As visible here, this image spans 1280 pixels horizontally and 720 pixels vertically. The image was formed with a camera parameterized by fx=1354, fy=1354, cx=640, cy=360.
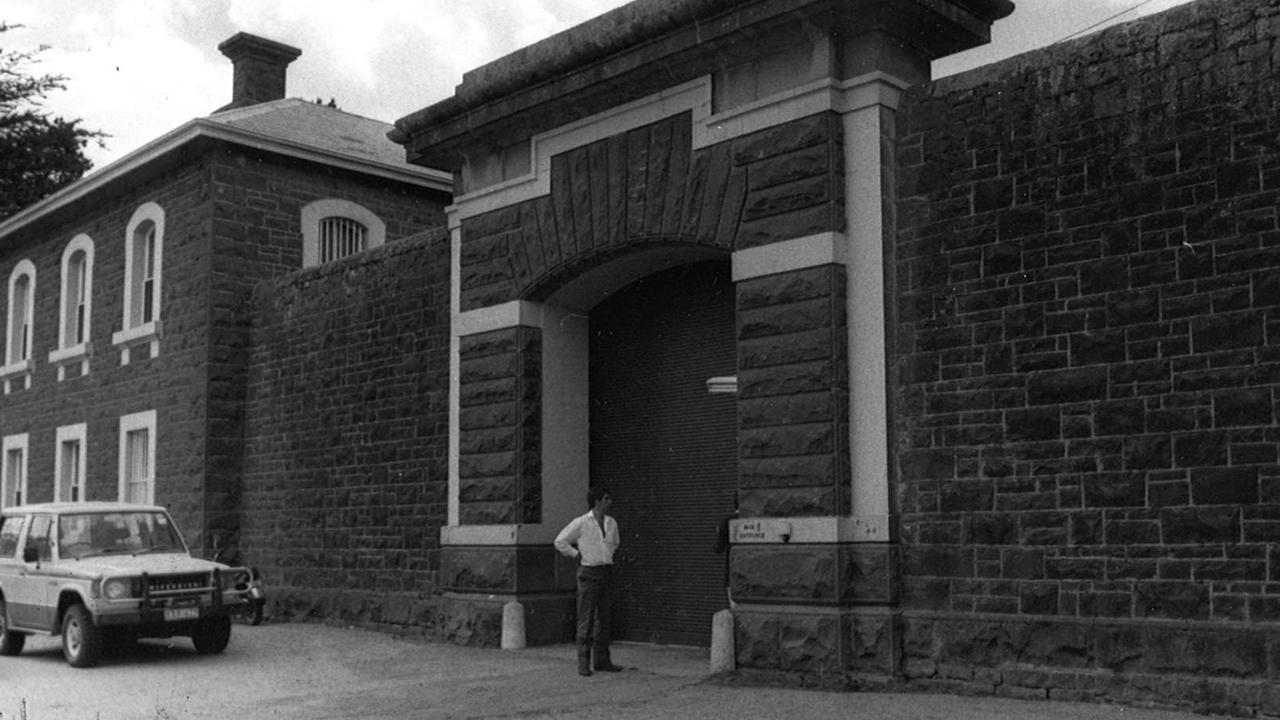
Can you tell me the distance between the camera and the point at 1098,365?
32.1 feet

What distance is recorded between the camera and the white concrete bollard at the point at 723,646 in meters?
11.5

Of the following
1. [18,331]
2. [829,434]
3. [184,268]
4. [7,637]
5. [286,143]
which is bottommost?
[7,637]

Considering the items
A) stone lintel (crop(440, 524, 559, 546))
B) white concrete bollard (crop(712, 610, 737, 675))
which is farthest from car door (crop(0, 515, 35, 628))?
white concrete bollard (crop(712, 610, 737, 675))

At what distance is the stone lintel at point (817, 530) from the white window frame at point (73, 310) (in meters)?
15.9

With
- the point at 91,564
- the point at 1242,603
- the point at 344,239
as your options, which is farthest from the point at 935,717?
the point at 344,239

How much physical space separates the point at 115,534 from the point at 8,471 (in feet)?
43.6

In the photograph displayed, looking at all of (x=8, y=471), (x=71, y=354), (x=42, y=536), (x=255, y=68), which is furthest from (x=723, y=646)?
(x=8, y=471)

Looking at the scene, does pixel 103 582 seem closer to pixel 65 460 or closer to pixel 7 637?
pixel 7 637

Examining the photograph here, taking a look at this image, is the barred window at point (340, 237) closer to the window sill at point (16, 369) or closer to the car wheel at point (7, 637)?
the window sill at point (16, 369)

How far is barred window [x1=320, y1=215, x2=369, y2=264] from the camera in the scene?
2159cm

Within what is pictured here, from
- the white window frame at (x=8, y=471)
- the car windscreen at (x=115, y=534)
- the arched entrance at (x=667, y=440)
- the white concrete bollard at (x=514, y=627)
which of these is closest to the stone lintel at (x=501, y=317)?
the arched entrance at (x=667, y=440)

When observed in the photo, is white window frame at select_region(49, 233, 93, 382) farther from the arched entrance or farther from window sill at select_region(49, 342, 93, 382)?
the arched entrance

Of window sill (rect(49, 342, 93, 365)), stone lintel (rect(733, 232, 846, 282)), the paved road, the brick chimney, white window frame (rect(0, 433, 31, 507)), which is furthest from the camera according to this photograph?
white window frame (rect(0, 433, 31, 507))

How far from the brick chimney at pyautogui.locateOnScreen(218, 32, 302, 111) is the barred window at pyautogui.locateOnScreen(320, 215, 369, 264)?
4.36 metres
